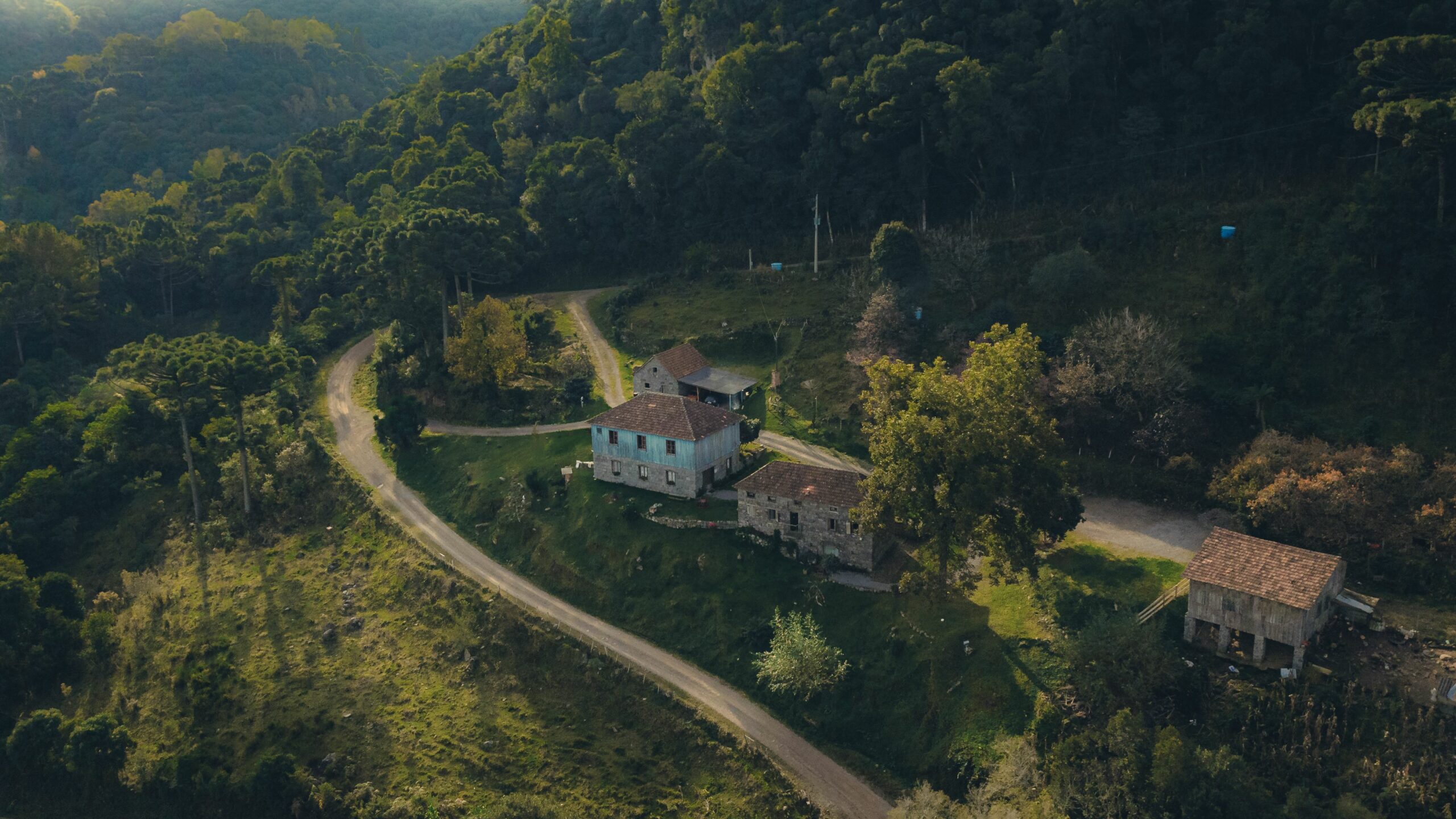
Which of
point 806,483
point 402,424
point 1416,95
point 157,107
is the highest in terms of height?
point 157,107

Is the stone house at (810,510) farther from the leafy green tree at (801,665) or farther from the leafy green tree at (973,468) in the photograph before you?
the leafy green tree at (801,665)

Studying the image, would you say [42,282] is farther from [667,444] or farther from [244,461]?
[667,444]

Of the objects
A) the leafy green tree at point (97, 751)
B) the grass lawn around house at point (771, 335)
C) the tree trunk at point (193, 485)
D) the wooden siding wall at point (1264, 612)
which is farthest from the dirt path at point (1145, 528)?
the tree trunk at point (193, 485)

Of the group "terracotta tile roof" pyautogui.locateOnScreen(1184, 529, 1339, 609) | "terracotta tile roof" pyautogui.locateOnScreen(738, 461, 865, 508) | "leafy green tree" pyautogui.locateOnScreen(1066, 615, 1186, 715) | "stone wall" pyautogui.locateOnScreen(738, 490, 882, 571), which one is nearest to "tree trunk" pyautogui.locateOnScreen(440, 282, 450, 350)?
"terracotta tile roof" pyautogui.locateOnScreen(738, 461, 865, 508)

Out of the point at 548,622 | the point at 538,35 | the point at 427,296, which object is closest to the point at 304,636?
the point at 548,622

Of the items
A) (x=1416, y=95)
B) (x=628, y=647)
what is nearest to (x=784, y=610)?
(x=628, y=647)

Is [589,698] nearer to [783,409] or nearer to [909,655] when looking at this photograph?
[909,655]

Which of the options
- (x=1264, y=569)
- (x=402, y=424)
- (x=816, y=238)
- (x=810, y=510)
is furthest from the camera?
(x=816, y=238)
